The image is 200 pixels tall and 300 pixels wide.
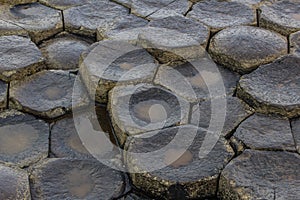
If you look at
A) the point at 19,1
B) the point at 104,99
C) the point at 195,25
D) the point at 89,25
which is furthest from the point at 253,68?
the point at 19,1

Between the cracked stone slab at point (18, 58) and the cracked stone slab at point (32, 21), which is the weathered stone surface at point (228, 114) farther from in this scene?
the cracked stone slab at point (32, 21)

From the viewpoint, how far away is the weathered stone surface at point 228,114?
1.94m

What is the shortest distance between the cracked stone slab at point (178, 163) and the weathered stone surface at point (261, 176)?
0.05 meters

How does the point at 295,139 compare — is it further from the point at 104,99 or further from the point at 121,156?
the point at 104,99

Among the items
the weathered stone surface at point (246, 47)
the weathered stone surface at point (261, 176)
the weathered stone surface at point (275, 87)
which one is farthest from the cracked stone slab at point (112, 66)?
the weathered stone surface at point (261, 176)

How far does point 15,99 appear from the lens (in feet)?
6.75

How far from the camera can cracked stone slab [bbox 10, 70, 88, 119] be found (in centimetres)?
203

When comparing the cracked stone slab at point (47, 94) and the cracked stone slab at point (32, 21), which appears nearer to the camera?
the cracked stone slab at point (47, 94)

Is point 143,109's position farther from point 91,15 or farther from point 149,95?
point 91,15

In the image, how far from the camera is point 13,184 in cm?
168

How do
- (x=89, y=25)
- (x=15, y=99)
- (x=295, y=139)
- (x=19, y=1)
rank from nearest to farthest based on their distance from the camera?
(x=295, y=139), (x=15, y=99), (x=89, y=25), (x=19, y=1)

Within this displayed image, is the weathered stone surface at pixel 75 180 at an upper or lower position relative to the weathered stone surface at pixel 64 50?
lower

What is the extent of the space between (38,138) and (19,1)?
1115mm

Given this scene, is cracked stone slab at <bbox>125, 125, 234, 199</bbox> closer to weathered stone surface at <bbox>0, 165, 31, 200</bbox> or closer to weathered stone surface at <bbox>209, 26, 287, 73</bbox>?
weathered stone surface at <bbox>0, 165, 31, 200</bbox>
